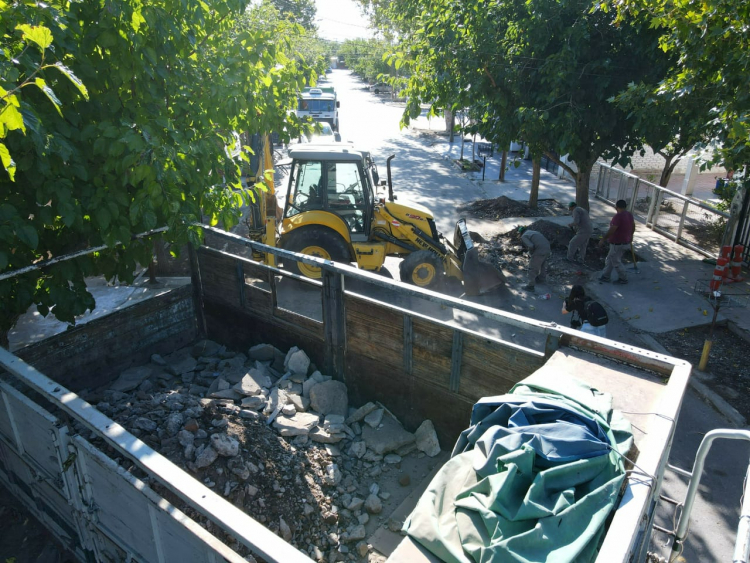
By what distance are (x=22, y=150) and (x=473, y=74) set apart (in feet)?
29.3

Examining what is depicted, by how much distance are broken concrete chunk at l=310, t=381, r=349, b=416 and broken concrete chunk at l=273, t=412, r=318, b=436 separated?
167mm

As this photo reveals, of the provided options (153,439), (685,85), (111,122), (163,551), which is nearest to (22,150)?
(111,122)

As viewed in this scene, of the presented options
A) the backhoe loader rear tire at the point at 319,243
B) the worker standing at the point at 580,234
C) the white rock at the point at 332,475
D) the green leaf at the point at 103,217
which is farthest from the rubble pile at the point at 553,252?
the green leaf at the point at 103,217

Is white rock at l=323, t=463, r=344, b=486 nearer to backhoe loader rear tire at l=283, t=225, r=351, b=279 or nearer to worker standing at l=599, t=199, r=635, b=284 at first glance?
backhoe loader rear tire at l=283, t=225, r=351, b=279

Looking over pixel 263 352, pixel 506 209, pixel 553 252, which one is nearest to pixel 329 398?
pixel 263 352

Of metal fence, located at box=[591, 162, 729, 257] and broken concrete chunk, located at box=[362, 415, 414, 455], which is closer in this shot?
broken concrete chunk, located at box=[362, 415, 414, 455]

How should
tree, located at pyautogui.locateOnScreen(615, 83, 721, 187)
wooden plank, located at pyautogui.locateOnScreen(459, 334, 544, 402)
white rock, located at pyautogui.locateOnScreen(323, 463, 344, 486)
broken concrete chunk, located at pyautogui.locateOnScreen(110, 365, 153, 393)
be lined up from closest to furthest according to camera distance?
wooden plank, located at pyautogui.locateOnScreen(459, 334, 544, 402) < white rock, located at pyautogui.locateOnScreen(323, 463, 344, 486) < broken concrete chunk, located at pyautogui.locateOnScreen(110, 365, 153, 393) < tree, located at pyautogui.locateOnScreen(615, 83, 721, 187)

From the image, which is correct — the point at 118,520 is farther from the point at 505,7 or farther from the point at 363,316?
the point at 505,7

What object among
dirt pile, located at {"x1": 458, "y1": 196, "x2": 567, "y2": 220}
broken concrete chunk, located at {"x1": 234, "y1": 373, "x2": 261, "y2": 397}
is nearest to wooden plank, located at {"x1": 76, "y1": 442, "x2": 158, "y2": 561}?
broken concrete chunk, located at {"x1": 234, "y1": 373, "x2": 261, "y2": 397}

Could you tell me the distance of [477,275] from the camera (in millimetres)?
9500

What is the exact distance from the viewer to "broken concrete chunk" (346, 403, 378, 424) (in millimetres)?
5582

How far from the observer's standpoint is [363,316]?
555 cm

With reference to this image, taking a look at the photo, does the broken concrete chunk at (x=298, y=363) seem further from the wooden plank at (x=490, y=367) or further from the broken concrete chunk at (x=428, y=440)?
the wooden plank at (x=490, y=367)

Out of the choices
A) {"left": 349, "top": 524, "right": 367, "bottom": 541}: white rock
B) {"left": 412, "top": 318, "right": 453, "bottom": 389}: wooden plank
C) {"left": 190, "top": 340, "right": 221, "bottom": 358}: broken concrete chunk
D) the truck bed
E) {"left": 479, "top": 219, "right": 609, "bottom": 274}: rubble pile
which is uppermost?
the truck bed
